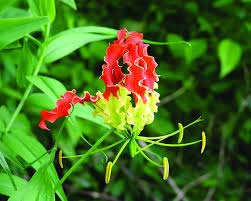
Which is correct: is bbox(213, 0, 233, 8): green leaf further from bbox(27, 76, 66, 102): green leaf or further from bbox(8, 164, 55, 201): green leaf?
bbox(8, 164, 55, 201): green leaf

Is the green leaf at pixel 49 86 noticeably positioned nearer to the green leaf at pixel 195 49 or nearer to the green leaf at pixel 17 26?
the green leaf at pixel 17 26

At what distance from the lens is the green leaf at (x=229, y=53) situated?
2.02 m

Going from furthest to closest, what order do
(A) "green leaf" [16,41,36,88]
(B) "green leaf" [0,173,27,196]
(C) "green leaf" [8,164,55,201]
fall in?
(A) "green leaf" [16,41,36,88] → (B) "green leaf" [0,173,27,196] → (C) "green leaf" [8,164,55,201]

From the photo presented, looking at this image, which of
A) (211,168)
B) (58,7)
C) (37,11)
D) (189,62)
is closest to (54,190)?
(37,11)

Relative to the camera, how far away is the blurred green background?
2105mm

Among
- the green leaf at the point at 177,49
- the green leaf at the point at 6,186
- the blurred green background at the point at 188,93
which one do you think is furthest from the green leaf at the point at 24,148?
the green leaf at the point at 177,49

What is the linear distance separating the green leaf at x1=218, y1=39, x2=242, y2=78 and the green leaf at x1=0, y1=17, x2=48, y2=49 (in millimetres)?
1290

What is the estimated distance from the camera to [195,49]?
2.16 meters

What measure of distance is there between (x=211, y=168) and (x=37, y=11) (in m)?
1.43

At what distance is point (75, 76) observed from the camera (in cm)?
200

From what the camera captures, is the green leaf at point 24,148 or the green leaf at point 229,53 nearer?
the green leaf at point 24,148

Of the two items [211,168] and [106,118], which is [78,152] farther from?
[106,118]

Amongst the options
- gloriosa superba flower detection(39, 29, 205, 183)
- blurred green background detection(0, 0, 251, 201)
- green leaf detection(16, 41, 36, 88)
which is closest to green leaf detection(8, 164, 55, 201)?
gloriosa superba flower detection(39, 29, 205, 183)

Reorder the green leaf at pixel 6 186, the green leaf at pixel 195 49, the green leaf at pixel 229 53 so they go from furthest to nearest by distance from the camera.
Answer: the green leaf at pixel 195 49 → the green leaf at pixel 229 53 → the green leaf at pixel 6 186
